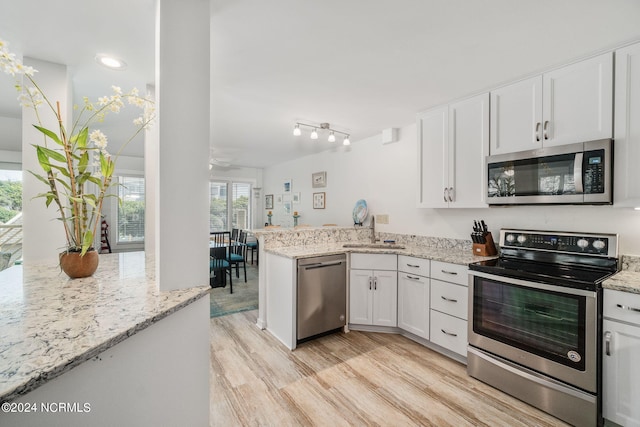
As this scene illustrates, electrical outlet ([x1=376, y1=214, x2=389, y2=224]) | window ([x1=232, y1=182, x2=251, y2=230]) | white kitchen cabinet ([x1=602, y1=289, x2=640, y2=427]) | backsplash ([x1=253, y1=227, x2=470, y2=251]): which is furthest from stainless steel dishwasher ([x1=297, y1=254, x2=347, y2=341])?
window ([x1=232, y1=182, x2=251, y2=230])

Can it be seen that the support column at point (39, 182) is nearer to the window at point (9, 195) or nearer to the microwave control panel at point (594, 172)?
the window at point (9, 195)

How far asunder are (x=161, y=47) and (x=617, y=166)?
274cm

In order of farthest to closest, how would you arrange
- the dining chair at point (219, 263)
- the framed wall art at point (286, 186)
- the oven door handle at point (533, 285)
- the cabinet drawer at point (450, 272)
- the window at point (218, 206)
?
the window at point (218, 206), the framed wall art at point (286, 186), the dining chair at point (219, 263), the cabinet drawer at point (450, 272), the oven door handle at point (533, 285)

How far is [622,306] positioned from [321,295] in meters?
2.11

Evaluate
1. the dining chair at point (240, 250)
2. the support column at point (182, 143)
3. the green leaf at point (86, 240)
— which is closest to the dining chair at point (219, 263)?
the dining chair at point (240, 250)

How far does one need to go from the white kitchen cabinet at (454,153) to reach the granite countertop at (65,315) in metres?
2.38

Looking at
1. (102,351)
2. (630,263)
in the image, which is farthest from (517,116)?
(102,351)

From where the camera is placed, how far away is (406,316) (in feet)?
9.16

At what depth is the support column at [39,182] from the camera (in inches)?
76.6

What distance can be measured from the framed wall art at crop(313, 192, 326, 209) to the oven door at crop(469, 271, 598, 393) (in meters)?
3.07

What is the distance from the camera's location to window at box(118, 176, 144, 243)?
557cm

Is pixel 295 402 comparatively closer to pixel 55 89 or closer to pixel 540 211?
pixel 540 211

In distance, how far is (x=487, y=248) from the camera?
257cm

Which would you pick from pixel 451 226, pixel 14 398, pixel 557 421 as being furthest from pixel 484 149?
pixel 14 398
